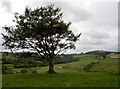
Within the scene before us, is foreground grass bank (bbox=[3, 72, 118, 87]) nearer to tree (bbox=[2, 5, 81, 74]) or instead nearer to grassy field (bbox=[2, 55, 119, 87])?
grassy field (bbox=[2, 55, 119, 87])

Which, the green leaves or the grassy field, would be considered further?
the green leaves

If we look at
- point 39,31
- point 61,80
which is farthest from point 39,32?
point 61,80

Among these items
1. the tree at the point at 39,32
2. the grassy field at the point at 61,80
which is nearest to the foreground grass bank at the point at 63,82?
the grassy field at the point at 61,80

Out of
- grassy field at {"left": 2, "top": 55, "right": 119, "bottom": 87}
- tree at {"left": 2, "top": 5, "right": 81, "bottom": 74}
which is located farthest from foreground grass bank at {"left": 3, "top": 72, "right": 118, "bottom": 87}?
tree at {"left": 2, "top": 5, "right": 81, "bottom": 74}

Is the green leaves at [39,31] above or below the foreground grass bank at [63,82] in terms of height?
above

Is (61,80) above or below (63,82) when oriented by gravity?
below

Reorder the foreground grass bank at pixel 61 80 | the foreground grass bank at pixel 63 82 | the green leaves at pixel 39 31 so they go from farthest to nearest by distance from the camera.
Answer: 1. the green leaves at pixel 39 31
2. the foreground grass bank at pixel 61 80
3. the foreground grass bank at pixel 63 82

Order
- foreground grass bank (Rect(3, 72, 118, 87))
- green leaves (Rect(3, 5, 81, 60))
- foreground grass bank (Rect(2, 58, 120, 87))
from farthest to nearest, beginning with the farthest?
1. green leaves (Rect(3, 5, 81, 60))
2. foreground grass bank (Rect(2, 58, 120, 87))
3. foreground grass bank (Rect(3, 72, 118, 87))

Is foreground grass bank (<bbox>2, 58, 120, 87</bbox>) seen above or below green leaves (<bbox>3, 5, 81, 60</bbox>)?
below

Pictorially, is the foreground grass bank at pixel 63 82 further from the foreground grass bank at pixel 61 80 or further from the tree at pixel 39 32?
the tree at pixel 39 32

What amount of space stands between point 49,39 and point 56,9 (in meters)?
9.64

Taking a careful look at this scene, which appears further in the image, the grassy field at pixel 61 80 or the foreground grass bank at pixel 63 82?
the grassy field at pixel 61 80

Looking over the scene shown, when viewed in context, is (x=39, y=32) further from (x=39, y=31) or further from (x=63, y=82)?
(x=63, y=82)

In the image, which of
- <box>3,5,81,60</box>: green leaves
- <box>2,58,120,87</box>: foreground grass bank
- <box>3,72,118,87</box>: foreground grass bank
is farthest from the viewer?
<box>3,5,81,60</box>: green leaves
